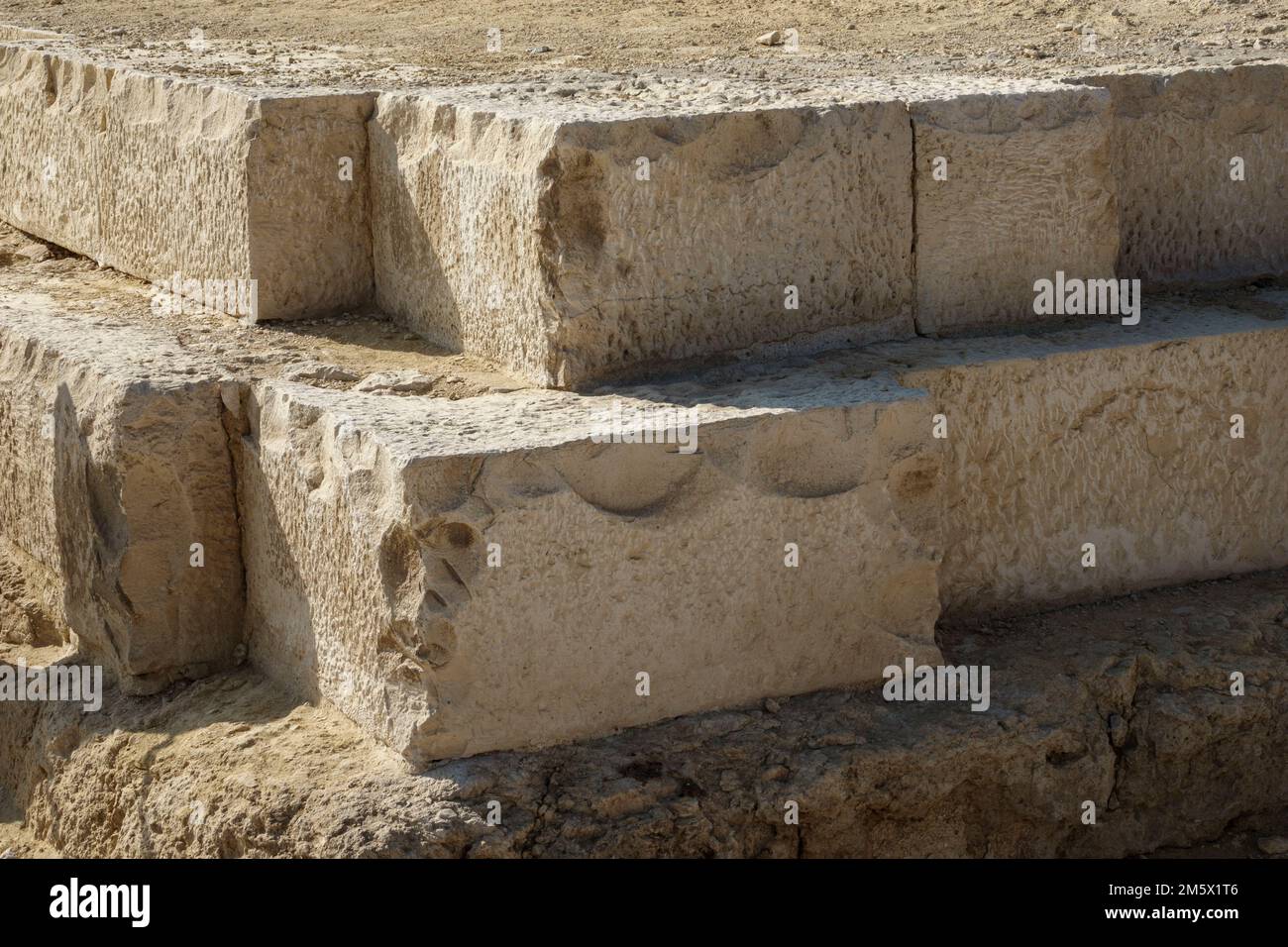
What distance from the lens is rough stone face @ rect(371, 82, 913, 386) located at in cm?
373

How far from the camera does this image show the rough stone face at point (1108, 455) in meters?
4.03

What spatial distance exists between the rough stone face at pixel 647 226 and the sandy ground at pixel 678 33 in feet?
2.38

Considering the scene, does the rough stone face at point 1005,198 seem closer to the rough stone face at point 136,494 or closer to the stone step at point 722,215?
the stone step at point 722,215

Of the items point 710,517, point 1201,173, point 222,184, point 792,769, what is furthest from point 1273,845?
point 222,184

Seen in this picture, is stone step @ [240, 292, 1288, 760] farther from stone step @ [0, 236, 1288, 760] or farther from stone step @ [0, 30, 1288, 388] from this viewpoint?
stone step @ [0, 30, 1288, 388]

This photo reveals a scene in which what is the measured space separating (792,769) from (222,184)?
2033 millimetres

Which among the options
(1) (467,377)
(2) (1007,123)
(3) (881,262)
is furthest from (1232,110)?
(1) (467,377)

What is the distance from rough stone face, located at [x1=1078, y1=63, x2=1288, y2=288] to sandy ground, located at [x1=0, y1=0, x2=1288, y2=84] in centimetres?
24

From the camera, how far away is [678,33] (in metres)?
6.02

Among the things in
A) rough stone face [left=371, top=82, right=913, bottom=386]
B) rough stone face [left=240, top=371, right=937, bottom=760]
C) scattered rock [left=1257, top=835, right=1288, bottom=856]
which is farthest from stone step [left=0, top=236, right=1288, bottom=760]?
scattered rock [left=1257, top=835, right=1288, bottom=856]

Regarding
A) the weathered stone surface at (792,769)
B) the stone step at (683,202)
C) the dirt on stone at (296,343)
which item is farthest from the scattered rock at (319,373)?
the weathered stone surface at (792,769)

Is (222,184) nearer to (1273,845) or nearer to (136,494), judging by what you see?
(136,494)

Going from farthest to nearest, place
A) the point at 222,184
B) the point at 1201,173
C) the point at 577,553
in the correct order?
1. the point at 1201,173
2. the point at 222,184
3. the point at 577,553

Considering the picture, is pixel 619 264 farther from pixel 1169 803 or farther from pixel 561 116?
pixel 1169 803
